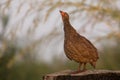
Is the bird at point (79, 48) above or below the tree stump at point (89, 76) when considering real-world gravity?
above

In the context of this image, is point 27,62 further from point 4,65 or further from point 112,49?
point 112,49

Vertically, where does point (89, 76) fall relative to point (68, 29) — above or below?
below

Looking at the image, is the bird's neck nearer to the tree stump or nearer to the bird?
the bird

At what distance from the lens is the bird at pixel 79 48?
1.48m

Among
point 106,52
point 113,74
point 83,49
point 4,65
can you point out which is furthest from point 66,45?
point 4,65

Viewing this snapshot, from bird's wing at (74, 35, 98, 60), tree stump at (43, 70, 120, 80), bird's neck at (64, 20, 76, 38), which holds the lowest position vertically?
tree stump at (43, 70, 120, 80)

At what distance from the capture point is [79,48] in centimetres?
149

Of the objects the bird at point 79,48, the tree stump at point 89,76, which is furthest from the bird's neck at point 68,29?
the tree stump at point 89,76

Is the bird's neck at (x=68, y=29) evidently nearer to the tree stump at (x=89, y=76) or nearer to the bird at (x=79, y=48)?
the bird at (x=79, y=48)

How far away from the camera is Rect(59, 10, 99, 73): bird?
1.48 metres

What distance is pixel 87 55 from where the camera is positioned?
1.48 metres

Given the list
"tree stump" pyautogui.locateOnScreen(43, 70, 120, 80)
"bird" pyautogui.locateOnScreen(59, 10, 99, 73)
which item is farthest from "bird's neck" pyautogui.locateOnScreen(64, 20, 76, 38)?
"tree stump" pyautogui.locateOnScreen(43, 70, 120, 80)

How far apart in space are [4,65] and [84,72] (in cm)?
275

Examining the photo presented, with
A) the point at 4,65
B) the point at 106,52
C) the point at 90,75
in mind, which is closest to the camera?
the point at 90,75
